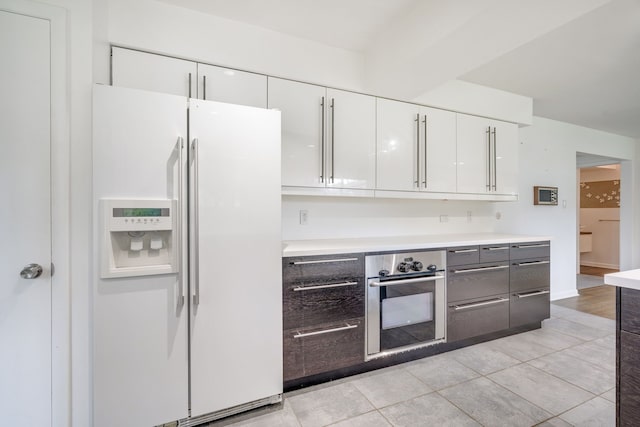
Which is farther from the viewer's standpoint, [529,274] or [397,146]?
[529,274]

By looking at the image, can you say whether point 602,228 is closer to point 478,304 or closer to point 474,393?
point 478,304

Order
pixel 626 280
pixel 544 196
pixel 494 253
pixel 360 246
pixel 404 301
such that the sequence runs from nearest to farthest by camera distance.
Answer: pixel 626 280 → pixel 360 246 → pixel 404 301 → pixel 494 253 → pixel 544 196

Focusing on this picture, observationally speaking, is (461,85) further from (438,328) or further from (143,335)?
(143,335)

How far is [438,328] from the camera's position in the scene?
7.74ft

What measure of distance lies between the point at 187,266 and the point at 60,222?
0.65 metres

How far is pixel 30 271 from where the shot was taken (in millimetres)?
1370

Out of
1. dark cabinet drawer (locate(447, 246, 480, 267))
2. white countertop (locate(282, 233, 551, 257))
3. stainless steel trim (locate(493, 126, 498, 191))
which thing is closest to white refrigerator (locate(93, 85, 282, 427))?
white countertop (locate(282, 233, 551, 257))

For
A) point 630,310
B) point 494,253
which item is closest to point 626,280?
point 630,310

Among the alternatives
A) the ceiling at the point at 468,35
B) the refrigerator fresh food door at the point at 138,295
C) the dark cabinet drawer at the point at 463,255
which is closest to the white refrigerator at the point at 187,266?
the refrigerator fresh food door at the point at 138,295

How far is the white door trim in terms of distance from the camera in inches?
56.1

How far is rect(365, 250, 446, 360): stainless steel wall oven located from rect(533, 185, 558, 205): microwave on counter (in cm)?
241

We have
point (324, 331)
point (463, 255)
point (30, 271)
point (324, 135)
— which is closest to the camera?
point (30, 271)

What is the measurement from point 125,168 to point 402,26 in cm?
198

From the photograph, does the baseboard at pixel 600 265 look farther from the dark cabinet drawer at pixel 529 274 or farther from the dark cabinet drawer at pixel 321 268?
the dark cabinet drawer at pixel 321 268
